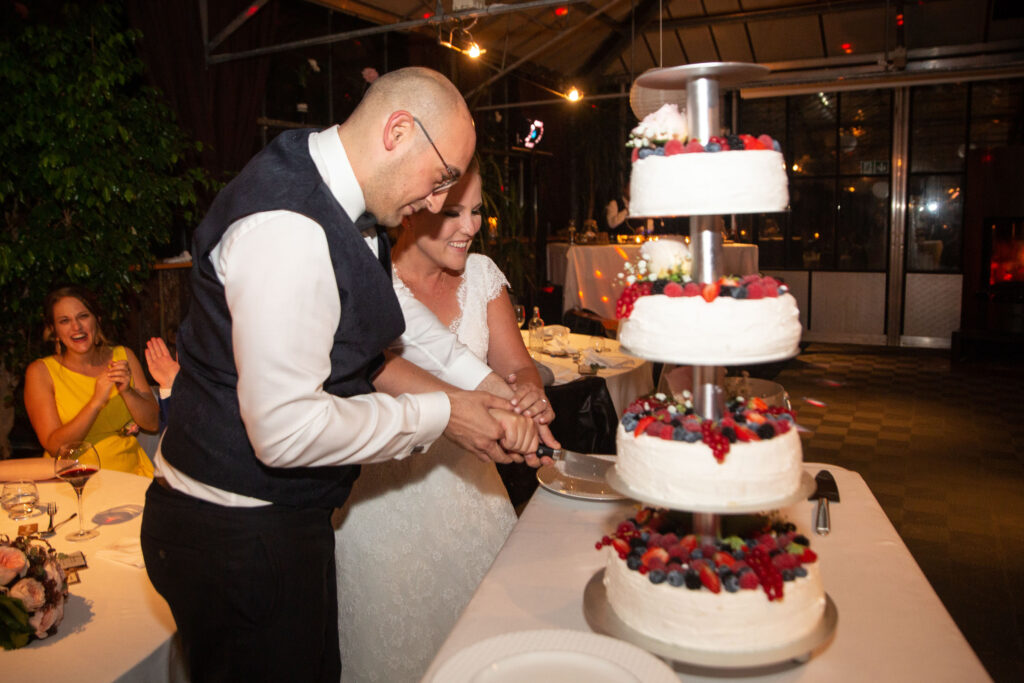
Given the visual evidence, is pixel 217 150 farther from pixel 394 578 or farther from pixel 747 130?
pixel 747 130

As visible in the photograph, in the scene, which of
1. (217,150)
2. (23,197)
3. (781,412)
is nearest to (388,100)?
(781,412)

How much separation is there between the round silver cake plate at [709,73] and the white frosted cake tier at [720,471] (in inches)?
23.5

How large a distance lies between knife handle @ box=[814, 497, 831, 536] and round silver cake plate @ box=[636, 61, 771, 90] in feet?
3.26

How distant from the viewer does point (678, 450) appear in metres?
1.25

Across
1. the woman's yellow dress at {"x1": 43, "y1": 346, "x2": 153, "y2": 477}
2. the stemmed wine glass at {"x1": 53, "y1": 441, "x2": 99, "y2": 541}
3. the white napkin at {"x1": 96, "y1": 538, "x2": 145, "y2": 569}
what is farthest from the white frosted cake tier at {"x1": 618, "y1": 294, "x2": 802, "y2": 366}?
the woman's yellow dress at {"x1": 43, "y1": 346, "x2": 153, "y2": 477}

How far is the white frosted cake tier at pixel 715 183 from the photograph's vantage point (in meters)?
1.23

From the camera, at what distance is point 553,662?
1.17m

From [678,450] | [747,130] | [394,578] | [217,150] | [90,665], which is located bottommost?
[394,578]

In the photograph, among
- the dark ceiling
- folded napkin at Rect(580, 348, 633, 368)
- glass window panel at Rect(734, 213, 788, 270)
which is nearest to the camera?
folded napkin at Rect(580, 348, 633, 368)

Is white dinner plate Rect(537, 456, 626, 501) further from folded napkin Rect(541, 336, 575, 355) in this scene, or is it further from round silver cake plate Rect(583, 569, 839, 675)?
folded napkin Rect(541, 336, 575, 355)

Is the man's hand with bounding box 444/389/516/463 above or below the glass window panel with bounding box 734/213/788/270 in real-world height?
below

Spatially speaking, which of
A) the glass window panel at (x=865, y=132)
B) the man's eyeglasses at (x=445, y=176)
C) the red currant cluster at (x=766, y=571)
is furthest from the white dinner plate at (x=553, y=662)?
the glass window panel at (x=865, y=132)

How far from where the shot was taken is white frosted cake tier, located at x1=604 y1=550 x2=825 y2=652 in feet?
3.94

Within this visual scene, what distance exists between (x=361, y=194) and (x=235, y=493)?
0.64 metres
